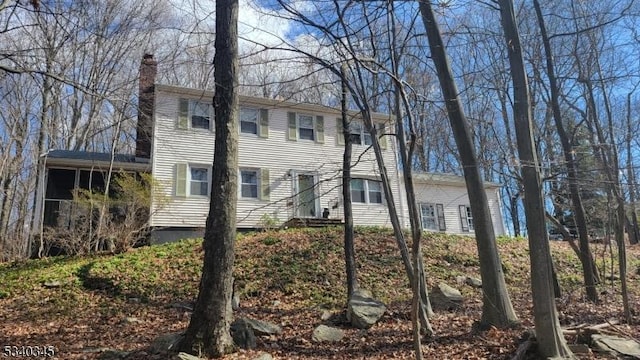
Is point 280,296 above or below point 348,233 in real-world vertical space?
below

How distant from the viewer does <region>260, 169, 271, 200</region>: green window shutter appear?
15793 millimetres

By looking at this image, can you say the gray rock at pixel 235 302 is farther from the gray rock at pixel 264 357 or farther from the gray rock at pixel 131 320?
the gray rock at pixel 264 357

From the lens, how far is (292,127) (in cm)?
1700

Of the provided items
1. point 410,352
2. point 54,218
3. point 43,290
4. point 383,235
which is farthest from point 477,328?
point 54,218

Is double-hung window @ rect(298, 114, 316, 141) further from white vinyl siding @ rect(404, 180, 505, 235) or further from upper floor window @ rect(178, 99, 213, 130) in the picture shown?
white vinyl siding @ rect(404, 180, 505, 235)

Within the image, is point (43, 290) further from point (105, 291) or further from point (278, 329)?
point (278, 329)

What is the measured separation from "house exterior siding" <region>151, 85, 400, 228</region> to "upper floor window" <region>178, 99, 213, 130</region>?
0.48ft

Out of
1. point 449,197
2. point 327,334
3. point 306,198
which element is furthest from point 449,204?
point 327,334

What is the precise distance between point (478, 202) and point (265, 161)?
411 inches

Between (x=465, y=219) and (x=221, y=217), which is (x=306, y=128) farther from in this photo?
(x=221, y=217)

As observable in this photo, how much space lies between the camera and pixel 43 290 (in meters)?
9.14

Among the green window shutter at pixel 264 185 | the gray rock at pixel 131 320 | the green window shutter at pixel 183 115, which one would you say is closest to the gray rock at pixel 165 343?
the gray rock at pixel 131 320

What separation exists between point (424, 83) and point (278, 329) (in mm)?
6193

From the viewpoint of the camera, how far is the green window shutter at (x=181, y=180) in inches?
573
